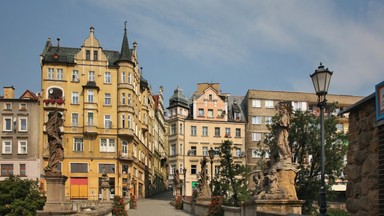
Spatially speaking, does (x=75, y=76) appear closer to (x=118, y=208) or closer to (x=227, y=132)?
(x=227, y=132)

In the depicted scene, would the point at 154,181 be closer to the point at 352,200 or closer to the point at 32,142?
the point at 32,142

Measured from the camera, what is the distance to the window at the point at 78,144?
62.0m

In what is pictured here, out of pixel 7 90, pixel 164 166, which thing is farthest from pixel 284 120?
pixel 164 166

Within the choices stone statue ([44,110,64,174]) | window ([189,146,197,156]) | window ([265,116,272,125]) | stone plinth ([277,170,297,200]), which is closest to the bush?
stone statue ([44,110,64,174])

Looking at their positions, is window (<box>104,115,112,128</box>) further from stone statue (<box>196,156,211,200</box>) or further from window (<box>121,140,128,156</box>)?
stone statue (<box>196,156,211,200</box>)

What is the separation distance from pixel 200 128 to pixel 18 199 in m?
45.9

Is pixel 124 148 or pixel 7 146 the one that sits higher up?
pixel 7 146

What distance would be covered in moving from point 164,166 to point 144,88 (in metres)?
38.5

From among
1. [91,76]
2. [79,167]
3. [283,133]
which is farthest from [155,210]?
[283,133]

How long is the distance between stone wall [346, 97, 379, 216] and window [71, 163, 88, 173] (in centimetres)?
5492

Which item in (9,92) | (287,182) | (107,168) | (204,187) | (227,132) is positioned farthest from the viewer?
(227,132)

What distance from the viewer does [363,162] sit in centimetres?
841

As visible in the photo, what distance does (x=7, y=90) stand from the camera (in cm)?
6569

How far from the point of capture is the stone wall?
805cm
